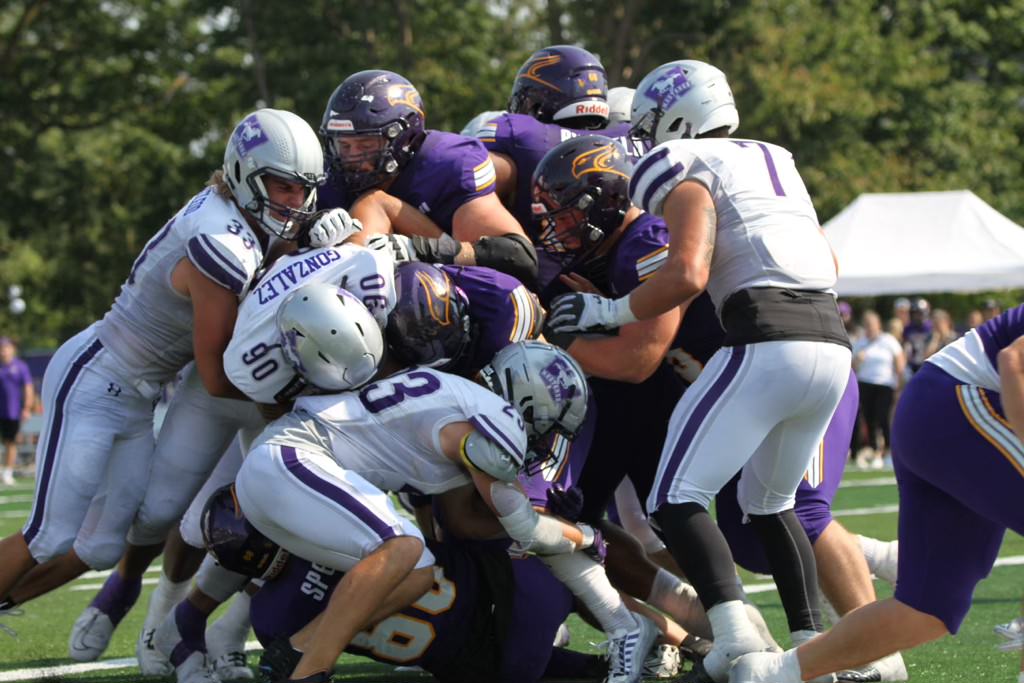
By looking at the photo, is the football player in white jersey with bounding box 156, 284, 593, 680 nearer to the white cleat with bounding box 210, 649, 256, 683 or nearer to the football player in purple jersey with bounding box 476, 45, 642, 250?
the white cleat with bounding box 210, 649, 256, 683

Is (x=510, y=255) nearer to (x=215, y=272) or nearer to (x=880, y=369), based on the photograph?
(x=215, y=272)

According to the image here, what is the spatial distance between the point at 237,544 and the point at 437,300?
90 centimetres

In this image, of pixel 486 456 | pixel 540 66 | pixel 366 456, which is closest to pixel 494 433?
pixel 486 456

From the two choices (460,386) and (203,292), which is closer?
(460,386)

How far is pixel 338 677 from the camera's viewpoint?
5023 millimetres

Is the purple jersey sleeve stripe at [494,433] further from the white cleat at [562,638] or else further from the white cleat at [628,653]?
the white cleat at [562,638]

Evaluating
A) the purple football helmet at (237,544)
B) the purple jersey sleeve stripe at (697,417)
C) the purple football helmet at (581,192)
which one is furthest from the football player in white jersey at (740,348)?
the purple football helmet at (237,544)

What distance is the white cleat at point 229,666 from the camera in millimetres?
4773

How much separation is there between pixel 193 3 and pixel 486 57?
4568 mm

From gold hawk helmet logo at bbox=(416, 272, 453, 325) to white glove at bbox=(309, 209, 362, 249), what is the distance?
0.30m

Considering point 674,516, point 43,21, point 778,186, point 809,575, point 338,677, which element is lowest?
point 43,21

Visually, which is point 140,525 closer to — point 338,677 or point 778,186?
point 338,677

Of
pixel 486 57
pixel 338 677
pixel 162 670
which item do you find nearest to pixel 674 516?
pixel 338 677

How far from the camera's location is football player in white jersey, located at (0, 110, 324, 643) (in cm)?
456
